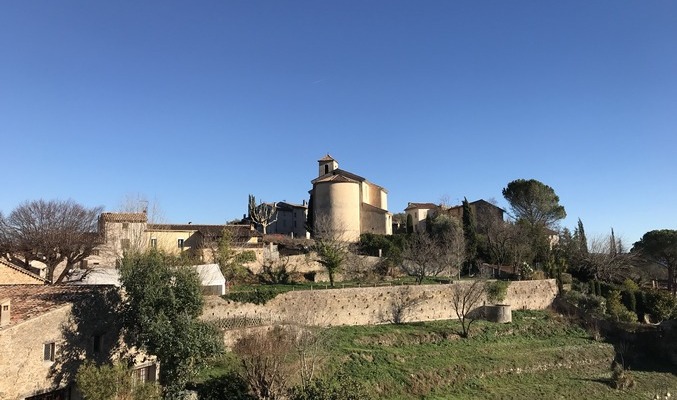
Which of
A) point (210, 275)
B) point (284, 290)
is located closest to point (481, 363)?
point (284, 290)

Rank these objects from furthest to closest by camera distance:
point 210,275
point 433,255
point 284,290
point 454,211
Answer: point 454,211
point 433,255
point 284,290
point 210,275

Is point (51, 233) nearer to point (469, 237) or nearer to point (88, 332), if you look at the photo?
point (88, 332)

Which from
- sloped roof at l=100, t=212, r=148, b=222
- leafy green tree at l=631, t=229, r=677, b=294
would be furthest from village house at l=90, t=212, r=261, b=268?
leafy green tree at l=631, t=229, r=677, b=294

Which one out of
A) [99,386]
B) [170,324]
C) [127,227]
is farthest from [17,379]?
[127,227]

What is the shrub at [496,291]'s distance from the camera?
37469 millimetres

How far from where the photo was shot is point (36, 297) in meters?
18.5

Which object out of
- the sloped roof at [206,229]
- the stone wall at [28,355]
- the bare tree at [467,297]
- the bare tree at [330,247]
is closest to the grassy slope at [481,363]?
the bare tree at [467,297]

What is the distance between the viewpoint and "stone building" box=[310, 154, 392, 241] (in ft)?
181

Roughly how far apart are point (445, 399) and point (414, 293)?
12.2 metres

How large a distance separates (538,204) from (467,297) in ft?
113

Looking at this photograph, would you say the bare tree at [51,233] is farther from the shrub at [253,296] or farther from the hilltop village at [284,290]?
the shrub at [253,296]

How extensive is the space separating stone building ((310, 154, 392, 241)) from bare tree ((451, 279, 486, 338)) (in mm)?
19314

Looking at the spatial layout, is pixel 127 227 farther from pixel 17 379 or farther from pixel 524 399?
pixel 524 399

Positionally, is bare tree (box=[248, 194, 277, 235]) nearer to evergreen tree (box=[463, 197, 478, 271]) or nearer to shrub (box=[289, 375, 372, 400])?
evergreen tree (box=[463, 197, 478, 271])
